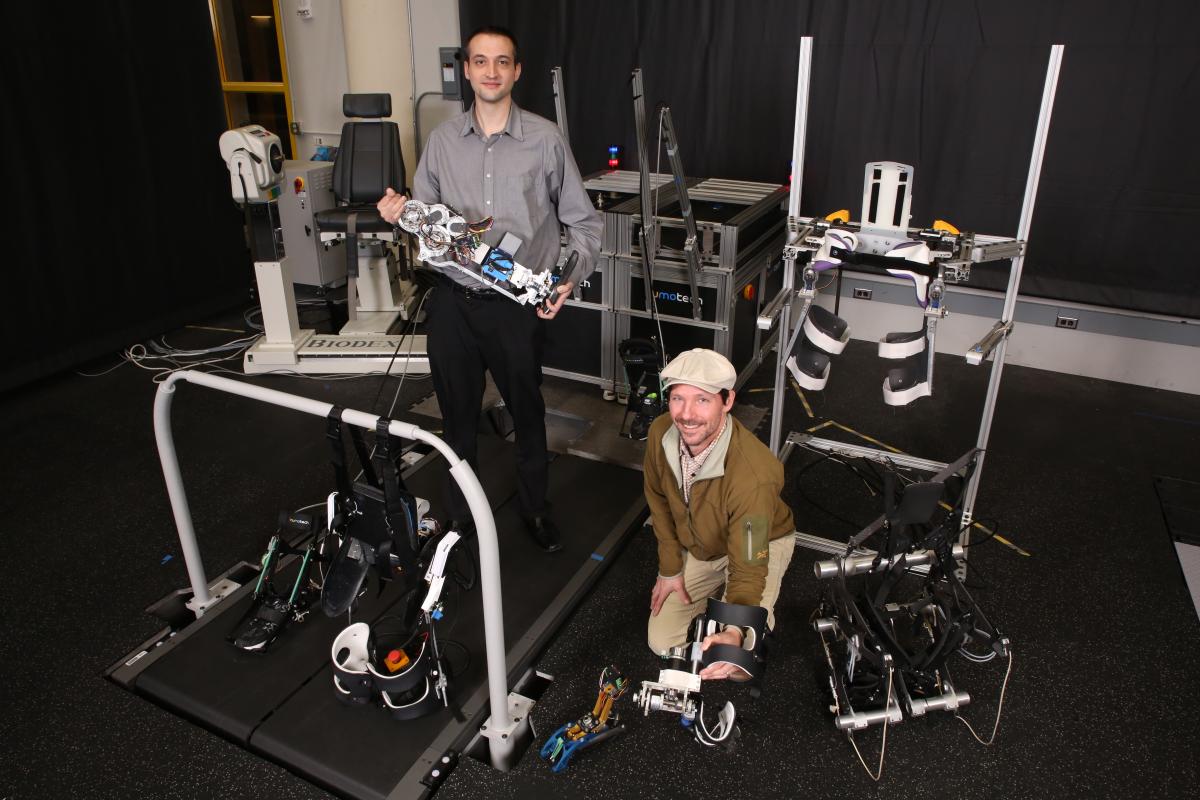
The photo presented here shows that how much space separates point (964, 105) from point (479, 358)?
2914 millimetres

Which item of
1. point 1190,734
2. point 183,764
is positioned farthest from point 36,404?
point 1190,734

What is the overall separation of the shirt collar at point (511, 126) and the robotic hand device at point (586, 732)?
1671 mm

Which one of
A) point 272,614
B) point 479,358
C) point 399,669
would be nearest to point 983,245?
point 479,358

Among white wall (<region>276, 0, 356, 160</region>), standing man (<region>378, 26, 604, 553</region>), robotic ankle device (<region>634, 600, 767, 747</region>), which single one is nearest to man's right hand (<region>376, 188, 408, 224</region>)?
standing man (<region>378, 26, 604, 553</region>)

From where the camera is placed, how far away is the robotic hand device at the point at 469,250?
245 cm

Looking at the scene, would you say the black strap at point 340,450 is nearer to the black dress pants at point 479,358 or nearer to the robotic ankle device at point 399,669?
the robotic ankle device at point 399,669

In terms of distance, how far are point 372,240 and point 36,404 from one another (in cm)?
190

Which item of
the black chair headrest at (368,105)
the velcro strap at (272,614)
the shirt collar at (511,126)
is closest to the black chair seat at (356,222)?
the black chair headrest at (368,105)

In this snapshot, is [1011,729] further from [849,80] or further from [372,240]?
[372,240]

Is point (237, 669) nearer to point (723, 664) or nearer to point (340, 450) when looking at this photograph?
point (340, 450)

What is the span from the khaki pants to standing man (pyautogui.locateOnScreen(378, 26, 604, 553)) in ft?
2.29

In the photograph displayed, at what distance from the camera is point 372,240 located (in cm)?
477

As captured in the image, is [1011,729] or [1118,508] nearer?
[1011,729]

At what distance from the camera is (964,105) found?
4.10 m
